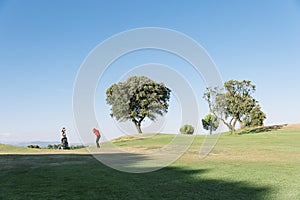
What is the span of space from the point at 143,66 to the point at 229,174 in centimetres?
1211

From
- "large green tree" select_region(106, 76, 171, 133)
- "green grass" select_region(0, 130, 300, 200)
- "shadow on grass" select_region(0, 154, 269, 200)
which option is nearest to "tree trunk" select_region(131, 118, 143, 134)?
"large green tree" select_region(106, 76, 171, 133)

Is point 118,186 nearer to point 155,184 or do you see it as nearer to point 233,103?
point 155,184

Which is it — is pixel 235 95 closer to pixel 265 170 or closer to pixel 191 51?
pixel 191 51

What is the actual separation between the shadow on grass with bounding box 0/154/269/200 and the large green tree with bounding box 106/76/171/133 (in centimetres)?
3784

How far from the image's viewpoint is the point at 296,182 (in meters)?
9.88

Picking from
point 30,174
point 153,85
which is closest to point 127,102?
point 153,85

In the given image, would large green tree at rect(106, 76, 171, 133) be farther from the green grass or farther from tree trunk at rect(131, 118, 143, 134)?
the green grass

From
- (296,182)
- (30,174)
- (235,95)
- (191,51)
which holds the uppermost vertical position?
(235,95)

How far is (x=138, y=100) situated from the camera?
171 feet

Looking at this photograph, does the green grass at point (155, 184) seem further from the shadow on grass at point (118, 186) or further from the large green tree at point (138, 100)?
the large green tree at point (138, 100)

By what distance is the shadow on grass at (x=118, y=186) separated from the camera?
8156mm

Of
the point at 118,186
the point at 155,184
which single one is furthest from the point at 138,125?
the point at 118,186

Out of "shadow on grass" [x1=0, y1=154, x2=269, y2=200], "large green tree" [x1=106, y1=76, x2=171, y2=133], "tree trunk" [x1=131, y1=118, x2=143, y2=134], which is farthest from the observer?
"tree trunk" [x1=131, y1=118, x2=143, y2=134]

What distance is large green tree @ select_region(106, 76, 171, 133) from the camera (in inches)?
2002
